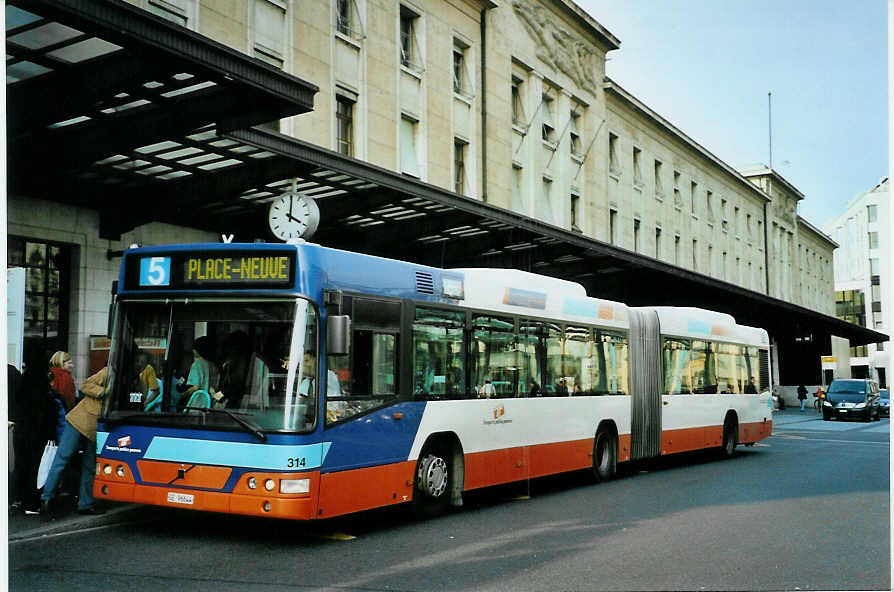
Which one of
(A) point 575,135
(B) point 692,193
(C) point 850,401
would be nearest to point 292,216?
(A) point 575,135

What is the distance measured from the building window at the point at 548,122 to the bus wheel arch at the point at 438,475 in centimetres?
2329

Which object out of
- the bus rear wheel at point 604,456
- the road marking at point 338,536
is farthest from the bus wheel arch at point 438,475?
the bus rear wheel at point 604,456

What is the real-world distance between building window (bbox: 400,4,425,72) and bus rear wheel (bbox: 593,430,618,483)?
13.4 meters

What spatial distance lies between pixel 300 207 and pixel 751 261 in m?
46.1

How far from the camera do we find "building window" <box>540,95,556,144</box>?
33531mm

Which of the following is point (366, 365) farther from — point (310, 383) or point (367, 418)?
point (310, 383)

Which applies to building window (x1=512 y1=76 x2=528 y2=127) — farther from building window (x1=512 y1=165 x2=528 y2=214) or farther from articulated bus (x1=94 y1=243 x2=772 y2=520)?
articulated bus (x1=94 y1=243 x2=772 y2=520)

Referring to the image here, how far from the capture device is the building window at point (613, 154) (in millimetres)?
39156

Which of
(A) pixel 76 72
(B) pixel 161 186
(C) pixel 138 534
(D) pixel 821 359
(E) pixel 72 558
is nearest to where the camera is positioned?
(E) pixel 72 558

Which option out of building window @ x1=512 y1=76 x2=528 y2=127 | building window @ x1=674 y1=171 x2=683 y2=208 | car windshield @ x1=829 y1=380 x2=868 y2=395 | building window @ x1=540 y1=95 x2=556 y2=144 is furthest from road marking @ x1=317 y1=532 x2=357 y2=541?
building window @ x1=674 y1=171 x2=683 y2=208

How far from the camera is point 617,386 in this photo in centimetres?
1566

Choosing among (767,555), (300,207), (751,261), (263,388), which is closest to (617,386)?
(300,207)

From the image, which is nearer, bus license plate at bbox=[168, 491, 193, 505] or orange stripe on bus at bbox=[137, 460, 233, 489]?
orange stripe on bus at bbox=[137, 460, 233, 489]

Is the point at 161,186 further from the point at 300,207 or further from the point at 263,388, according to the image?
the point at 263,388
